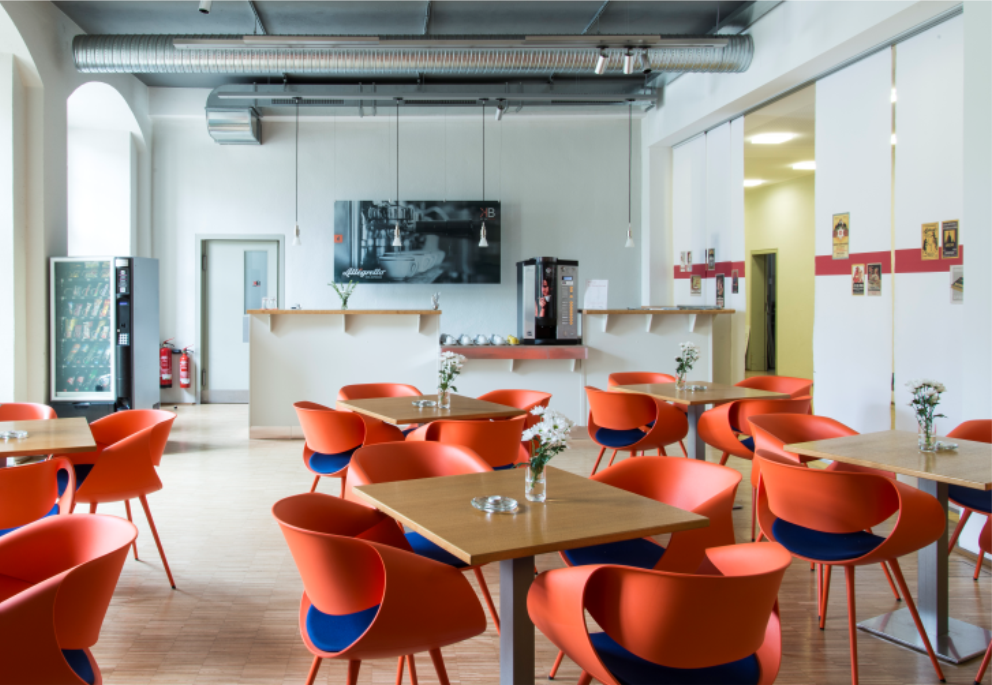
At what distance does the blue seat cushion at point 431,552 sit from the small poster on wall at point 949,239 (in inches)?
161

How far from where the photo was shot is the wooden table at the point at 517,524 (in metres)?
1.75

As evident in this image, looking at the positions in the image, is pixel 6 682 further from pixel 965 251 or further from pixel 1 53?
pixel 1 53

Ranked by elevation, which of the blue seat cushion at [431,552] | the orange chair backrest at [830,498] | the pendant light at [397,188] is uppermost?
the pendant light at [397,188]

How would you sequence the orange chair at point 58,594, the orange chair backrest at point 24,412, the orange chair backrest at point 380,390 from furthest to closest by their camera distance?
the orange chair backrest at point 380,390
the orange chair backrest at point 24,412
the orange chair at point 58,594

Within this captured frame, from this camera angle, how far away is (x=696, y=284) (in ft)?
27.8

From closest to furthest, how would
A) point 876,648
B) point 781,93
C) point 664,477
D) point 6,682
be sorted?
point 6,682 → point 664,477 → point 876,648 → point 781,93

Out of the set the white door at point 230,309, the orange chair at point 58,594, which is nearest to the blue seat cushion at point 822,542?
the orange chair at point 58,594

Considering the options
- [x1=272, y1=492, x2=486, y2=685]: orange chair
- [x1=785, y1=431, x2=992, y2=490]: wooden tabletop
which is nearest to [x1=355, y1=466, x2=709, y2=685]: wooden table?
[x1=272, y1=492, x2=486, y2=685]: orange chair

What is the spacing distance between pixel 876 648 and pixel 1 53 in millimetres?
7687

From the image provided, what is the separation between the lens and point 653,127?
893 cm

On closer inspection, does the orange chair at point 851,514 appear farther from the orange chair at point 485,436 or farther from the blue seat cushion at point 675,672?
the orange chair at point 485,436

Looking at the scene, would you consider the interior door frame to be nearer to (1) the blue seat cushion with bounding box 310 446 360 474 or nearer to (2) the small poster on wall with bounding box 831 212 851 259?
(1) the blue seat cushion with bounding box 310 446 360 474

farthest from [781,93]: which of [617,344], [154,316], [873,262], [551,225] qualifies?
[154,316]

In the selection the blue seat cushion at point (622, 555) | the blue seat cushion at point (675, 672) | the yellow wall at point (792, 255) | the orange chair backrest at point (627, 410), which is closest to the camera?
the blue seat cushion at point (675, 672)
